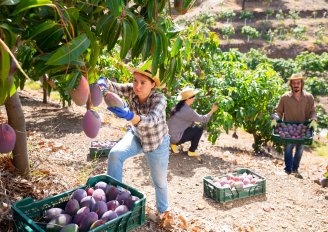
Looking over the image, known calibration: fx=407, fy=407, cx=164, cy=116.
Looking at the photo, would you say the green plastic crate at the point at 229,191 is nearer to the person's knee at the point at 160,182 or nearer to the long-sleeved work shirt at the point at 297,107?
the person's knee at the point at 160,182

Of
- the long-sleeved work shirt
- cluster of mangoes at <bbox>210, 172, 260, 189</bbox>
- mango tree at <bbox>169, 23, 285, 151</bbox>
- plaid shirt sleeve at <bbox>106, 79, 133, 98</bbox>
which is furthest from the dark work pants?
plaid shirt sleeve at <bbox>106, 79, 133, 98</bbox>

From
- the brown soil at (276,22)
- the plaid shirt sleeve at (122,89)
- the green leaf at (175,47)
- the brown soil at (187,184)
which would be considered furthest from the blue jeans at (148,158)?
the brown soil at (276,22)

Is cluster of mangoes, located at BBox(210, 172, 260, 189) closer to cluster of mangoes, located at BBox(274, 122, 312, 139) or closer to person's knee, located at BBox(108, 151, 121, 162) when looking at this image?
cluster of mangoes, located at BBox(274, 122, 312, 139)

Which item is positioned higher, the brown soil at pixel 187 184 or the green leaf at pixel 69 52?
the green leaf at pixel 69 52

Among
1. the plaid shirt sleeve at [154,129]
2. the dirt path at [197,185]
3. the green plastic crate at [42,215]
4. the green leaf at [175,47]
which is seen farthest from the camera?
the dirt path at [197,185]

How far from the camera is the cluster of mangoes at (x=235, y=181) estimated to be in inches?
145

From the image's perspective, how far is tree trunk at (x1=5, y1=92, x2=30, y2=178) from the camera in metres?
2.42

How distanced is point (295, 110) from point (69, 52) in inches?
161

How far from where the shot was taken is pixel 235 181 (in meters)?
3.84

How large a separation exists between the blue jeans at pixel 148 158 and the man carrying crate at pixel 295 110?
254 centimetres

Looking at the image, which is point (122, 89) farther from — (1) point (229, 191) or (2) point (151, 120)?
(1) point (229, 191)

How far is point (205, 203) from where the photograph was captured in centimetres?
363

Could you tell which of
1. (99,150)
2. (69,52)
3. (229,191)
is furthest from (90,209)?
(99,150)

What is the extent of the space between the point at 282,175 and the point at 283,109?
928 millimetres
